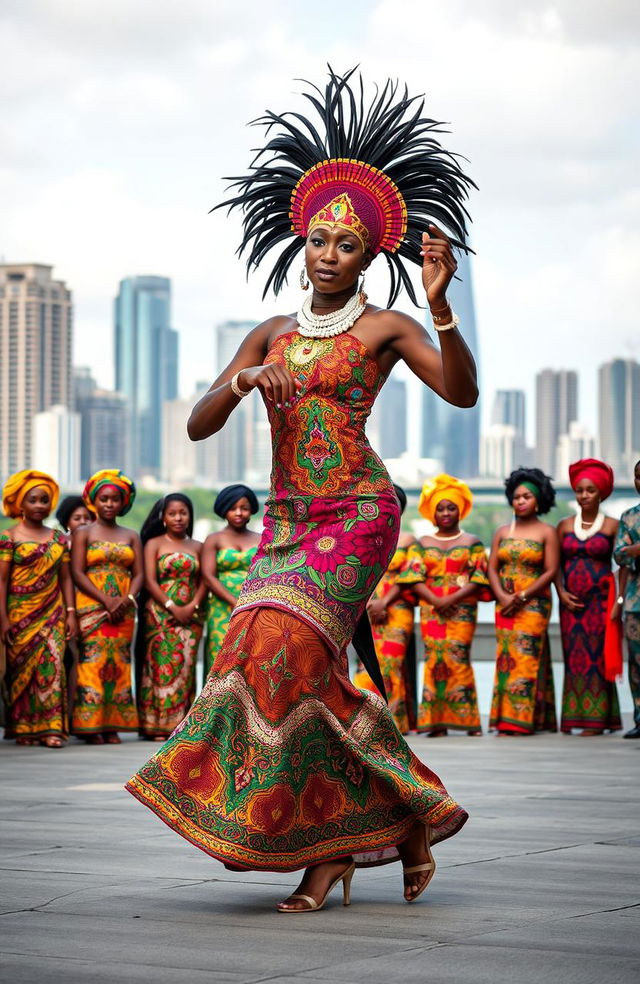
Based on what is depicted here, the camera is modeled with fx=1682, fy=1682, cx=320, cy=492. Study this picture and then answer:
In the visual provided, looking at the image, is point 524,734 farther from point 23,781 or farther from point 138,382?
point 138,382

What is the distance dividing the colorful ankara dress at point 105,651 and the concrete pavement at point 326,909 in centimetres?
303

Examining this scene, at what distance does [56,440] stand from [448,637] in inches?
5233

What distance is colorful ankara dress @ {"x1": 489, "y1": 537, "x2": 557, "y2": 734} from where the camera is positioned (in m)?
11.1

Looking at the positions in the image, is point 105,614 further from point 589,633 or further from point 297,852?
point 297,852

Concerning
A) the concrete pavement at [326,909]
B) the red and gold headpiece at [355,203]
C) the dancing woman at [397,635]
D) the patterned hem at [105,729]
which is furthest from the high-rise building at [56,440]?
the red and gold headpiece at [355,203]

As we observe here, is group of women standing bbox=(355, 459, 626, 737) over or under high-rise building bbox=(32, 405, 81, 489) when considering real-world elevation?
under

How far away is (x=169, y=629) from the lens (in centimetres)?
1086

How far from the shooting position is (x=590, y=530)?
11.1 m

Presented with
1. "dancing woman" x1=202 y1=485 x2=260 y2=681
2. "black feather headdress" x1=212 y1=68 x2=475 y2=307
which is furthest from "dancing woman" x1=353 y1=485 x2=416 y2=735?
"black feather headdress" x1=212 y1=68 x2=475 y2=307

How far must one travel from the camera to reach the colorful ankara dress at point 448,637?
11141mm

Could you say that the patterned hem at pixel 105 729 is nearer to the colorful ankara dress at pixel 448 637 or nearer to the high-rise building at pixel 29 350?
the colorful ankara dress at pixel 448 637

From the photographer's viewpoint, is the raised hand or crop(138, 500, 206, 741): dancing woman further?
crop(138, 500, 206, 741): dancing woman

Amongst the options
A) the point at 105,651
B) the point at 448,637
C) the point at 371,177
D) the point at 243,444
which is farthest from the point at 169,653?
the point at 243,444

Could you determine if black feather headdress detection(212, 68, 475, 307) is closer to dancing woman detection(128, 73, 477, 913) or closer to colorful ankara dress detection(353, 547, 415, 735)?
dancing woman detection(128, 73, 477, 913)
